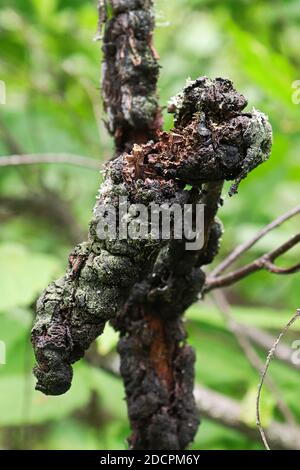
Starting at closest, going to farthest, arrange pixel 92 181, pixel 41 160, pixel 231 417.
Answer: pixel 41 160 < pixel 231 417 < pixel 92 181

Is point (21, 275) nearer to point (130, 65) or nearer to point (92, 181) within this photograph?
point (130, 65)

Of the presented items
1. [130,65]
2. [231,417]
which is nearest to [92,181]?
[231,417]

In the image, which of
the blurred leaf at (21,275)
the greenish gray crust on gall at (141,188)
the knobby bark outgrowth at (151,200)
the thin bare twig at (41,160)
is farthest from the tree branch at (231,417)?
the greenish gray crust on gall at (141,188)

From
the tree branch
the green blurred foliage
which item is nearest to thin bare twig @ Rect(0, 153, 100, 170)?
the green blurred foliage

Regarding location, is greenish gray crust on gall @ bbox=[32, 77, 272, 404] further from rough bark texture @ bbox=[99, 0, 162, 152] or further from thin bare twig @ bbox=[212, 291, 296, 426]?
thin bare twig @ bbox=[212, 291, 296, 426]

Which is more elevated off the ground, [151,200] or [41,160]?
[41,160]

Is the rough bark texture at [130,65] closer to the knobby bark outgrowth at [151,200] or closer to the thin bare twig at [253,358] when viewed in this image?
the knobby bark outgrowth at [151,200]

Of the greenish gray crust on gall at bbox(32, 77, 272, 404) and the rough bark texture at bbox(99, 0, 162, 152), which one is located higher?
the rough bark texture at bbox(99, 0, 162, 152)
